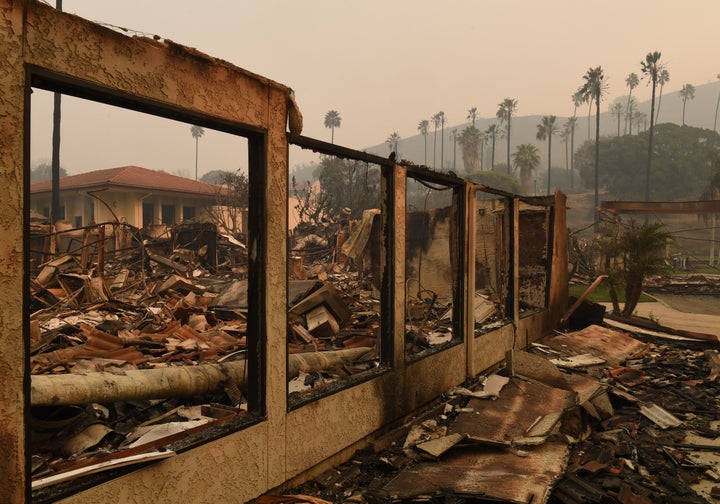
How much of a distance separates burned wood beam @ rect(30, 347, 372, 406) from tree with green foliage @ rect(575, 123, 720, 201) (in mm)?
68487

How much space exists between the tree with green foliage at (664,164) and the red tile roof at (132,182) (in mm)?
55654

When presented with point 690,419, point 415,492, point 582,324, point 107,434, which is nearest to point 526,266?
point 582,324

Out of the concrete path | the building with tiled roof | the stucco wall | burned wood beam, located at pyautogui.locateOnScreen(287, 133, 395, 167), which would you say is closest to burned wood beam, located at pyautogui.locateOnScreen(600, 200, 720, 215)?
the concrete path

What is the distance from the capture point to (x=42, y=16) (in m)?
2.15

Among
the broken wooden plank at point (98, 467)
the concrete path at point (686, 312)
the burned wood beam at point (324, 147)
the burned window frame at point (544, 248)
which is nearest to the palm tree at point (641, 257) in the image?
the concrete path at point (686, 312)

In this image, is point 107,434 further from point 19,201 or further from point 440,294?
point 440,294

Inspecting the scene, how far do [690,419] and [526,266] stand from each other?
485cm

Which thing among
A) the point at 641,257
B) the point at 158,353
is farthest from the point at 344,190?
the point at 158,353

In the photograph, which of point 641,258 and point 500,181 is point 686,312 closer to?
point 641,258

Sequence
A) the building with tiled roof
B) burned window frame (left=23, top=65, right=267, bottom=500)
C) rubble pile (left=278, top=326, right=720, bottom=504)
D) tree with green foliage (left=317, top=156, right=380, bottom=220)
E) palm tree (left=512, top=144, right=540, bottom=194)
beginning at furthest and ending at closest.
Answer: palm tree (left=512, top=144, right=540, bottom=194), tree with green foliage (left=317, top=156, right=380, bottom=220), the building with tiled roof, rubble pile (left=278, top=326, right=720, bottom=504), burned window frame (left=23, top=65, right=267, bottom=500)

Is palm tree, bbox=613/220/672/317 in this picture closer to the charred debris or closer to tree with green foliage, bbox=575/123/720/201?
the charred debris

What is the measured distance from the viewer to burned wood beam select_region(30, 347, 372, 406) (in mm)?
3416

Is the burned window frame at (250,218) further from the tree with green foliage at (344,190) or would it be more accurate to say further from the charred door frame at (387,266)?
the tree with green foliage at (344,190)

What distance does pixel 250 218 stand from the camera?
344cm
